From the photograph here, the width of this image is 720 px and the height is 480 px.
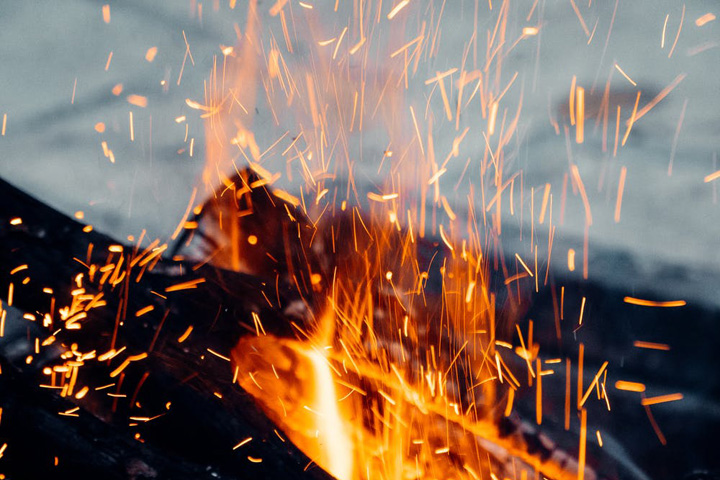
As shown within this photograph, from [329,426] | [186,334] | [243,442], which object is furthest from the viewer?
[329,426]

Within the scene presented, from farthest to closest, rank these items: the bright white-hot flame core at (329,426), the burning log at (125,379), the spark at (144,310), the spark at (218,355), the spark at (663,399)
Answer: the spark at (663,399) → the bright white-hot flame core at (329,426) → the spark at (218,355) → the spark at (144,310) → the burning log at (125,379)

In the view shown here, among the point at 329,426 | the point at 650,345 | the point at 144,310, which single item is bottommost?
the point at 650,345

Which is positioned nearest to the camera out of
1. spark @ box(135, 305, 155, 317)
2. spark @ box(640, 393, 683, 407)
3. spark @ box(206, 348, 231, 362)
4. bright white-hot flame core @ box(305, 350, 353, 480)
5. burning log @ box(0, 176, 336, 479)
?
burning log @ box(0, 176, 336, 479)

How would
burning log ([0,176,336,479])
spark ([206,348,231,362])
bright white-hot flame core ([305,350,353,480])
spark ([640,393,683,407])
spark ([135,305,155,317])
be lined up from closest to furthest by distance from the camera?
1. burning log ([0,176,336,479])
2. spark ([135,305,155,317])
3. spark ([206,348,231,362])
4. bright white-hot flame core ([305,350,353,480])
5. spark ([640,393,683,407])

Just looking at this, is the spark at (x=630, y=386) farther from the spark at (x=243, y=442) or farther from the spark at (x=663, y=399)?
the spark at (x=243, y=442)

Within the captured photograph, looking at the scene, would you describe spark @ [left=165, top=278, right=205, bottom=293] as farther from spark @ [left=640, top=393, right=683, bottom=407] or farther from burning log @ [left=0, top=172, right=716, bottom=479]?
spark @ [left=640, top=393, right=683, bottom=407]

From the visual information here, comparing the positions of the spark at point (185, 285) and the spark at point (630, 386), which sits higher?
the spark at point (185, 285)

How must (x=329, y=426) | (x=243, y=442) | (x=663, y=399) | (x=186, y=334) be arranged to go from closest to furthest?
(x=243, y=442), (x=186, y=334), (x=329, y=426), (x=663, y=399)

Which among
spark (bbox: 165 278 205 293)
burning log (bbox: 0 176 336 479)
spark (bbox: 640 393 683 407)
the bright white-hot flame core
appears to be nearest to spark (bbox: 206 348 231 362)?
burning log (bbox: 0 176 336 479)

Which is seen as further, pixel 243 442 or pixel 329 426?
pixel 329 426

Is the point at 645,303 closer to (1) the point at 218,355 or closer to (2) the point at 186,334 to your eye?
(1) the point at 218,355

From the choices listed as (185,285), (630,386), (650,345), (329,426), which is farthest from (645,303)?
(185,285)

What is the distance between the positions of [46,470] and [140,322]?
0.73 m

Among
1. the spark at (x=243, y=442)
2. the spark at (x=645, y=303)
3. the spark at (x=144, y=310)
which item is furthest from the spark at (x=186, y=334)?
the spark at (x=645, y=303)
